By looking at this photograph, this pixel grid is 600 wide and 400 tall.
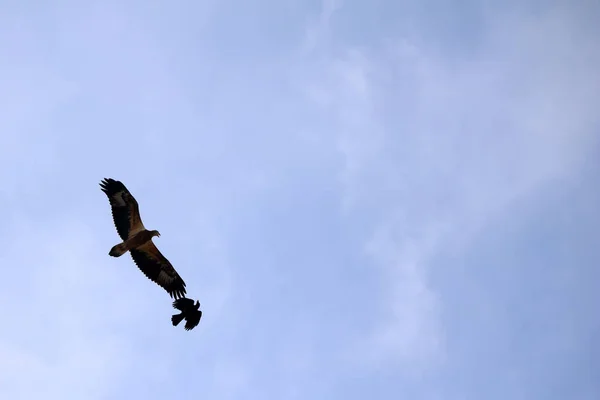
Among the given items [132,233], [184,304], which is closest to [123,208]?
[132,233]

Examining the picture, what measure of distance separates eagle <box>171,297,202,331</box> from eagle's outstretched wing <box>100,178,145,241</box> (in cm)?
433

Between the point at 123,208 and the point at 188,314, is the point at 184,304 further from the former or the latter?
the point at 123,208

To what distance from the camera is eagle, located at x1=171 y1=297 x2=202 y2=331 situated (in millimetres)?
23891

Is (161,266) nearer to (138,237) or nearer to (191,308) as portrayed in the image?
(138,237)

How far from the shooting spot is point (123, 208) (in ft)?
86.5

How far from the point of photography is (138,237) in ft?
86.1

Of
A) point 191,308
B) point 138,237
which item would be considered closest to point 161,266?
point 138,237

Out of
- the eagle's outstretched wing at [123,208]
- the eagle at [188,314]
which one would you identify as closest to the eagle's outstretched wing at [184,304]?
the eagle at [188,314]

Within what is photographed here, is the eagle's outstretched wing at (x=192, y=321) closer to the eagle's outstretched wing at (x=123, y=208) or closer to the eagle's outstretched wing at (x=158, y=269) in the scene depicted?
the eagle's outstretched wing at (x=158, y=269)

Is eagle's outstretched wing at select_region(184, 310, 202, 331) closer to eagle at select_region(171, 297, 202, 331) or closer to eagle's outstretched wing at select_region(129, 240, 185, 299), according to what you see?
eagle at select_region(171, 297, 202, 331)

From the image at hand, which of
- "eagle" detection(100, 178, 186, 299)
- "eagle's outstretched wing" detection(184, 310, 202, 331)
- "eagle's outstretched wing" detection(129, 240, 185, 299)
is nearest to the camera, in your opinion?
"eagle's outstretched wing" detection(184, 310, 202, 331)

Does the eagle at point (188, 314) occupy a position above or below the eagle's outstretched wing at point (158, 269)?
below

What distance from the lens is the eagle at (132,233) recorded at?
1029 inches

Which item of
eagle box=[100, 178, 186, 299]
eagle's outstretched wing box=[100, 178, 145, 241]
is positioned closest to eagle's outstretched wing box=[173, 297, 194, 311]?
eagle box=[100, 178, 186, 299]
